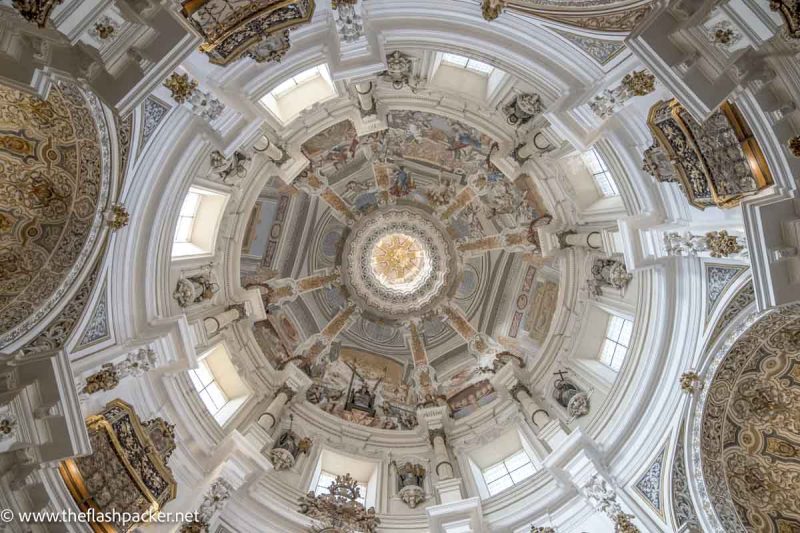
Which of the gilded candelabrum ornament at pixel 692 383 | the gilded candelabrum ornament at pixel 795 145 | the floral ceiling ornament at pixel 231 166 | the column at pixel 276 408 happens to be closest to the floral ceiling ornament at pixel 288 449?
the column at pixel 276 408

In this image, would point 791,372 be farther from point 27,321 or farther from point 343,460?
point 27,321

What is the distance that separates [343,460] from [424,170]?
10.8m

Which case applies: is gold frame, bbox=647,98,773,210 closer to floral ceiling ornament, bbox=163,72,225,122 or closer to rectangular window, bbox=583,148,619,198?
rectangular window, bbox=583,148,619,198

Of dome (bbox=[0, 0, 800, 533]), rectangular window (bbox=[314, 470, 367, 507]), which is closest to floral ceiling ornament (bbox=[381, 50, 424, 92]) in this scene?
dome (bbox=[0, 0, 800, 533])

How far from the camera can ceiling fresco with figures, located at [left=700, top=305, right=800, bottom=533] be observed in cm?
995

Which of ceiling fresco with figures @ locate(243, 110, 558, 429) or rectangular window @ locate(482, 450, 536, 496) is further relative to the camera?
ceiling fresco with figures @ locate(243, 110, 558, 429)

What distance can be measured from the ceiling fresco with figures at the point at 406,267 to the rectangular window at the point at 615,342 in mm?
2592

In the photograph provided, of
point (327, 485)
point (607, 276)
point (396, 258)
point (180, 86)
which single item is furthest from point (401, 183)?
point (180, 86)

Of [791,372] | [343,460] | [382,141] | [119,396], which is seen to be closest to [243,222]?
[382,141]

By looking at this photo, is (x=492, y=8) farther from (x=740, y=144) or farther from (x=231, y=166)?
(x=231, y=166)

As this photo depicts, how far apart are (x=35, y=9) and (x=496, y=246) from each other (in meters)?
15.7

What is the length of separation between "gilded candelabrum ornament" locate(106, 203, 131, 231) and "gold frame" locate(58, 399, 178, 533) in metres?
3.62

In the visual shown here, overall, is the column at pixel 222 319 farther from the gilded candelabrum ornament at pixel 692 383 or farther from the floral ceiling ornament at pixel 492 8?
the gilded candelabrum ornament at pixel 692 383

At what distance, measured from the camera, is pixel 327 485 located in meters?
15.5
